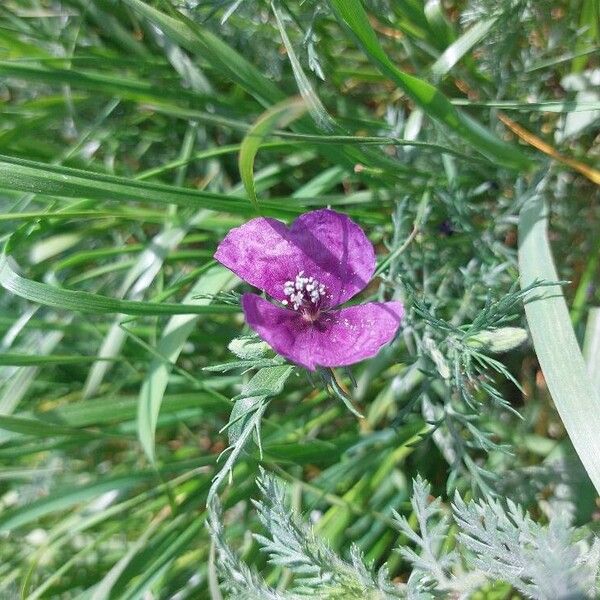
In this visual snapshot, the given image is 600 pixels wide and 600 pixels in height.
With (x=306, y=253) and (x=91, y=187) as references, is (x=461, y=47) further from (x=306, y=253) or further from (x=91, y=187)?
(x=91, y=187)

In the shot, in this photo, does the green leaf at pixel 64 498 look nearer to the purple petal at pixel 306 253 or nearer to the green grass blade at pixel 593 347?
the purple petal at pixel 306 253

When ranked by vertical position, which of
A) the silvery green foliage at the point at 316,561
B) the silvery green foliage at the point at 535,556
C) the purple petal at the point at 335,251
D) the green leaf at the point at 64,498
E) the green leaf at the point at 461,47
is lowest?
the green leaf at the point at 64,498

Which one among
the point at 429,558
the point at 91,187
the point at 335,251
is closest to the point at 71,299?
the point at 91,187

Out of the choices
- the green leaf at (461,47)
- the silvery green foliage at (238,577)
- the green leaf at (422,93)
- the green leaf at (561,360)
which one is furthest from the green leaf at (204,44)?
the silvery green foliage at (238,577)

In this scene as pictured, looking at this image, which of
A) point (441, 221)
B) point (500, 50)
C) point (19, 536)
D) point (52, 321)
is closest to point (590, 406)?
point (441, 221)

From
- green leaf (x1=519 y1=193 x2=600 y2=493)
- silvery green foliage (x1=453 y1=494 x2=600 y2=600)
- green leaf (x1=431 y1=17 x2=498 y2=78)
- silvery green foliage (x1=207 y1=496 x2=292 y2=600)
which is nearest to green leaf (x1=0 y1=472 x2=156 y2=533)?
silvery green foliage (x1=207 y1=496 x2=292 y2=600)

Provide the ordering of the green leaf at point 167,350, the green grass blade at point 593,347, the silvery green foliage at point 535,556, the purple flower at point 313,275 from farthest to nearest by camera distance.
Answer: the green leaf at point 167,350 < the green grass blade at point 593,347 < the purple flower at point 313,275 < the silvery green foliage at point 535,556

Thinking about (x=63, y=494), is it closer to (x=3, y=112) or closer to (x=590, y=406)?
(x=3, y=112)
